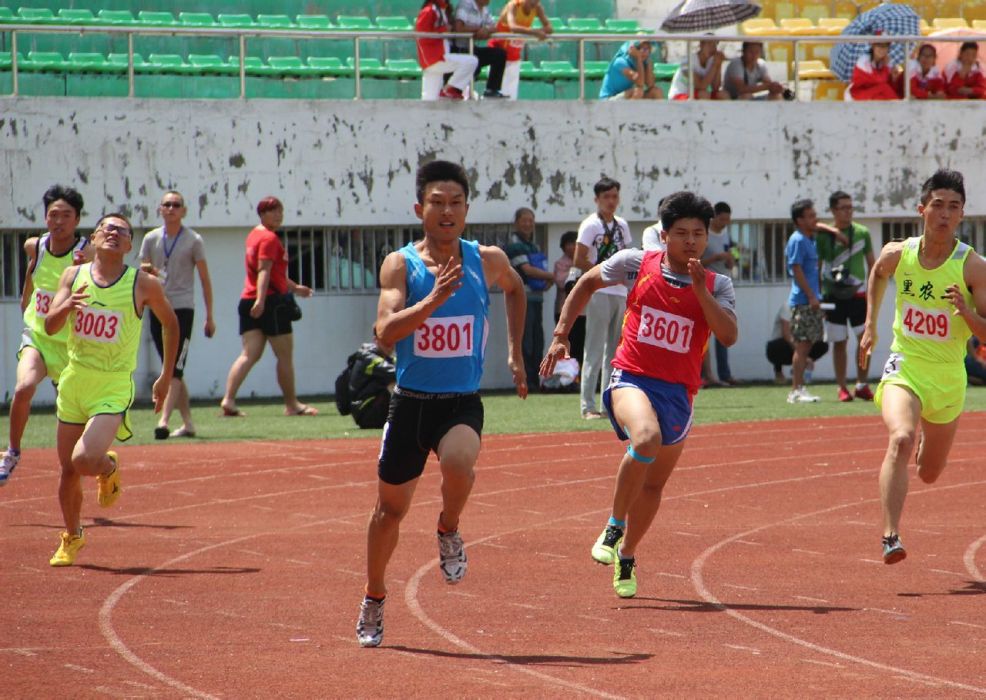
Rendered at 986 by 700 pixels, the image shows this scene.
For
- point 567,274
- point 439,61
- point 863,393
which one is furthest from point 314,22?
point 863,393

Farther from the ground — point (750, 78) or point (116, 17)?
point (116, 17)

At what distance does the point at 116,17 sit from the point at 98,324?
49.2 feet

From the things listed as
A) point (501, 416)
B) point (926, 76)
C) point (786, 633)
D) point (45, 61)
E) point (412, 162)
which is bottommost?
point (501, 416)

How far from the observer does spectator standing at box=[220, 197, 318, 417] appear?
17.3 m

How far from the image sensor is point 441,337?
7195 millimetres

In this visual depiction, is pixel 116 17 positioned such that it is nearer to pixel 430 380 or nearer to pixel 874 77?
pixel 874 77

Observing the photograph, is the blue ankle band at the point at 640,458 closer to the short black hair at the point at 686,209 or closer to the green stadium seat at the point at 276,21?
the short black hair at the point at 686,209

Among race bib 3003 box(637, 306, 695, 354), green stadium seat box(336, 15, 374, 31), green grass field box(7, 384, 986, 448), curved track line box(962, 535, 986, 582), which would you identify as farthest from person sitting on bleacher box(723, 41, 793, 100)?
race bib 3003 box(637, 306, 695, 354)

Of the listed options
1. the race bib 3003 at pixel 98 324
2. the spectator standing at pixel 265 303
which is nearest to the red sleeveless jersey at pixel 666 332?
the race bib 3003 at pixel 98 324

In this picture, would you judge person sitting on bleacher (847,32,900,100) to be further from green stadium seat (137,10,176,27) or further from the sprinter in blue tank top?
the sprinter in blue tank top

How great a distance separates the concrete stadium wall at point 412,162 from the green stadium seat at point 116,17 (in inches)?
154

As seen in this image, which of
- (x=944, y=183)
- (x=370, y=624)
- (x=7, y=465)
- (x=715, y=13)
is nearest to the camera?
(x=370, y=624)

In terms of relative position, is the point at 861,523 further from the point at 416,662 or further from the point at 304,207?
the point at 304,207

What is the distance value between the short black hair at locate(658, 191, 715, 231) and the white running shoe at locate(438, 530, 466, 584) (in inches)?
82.9
